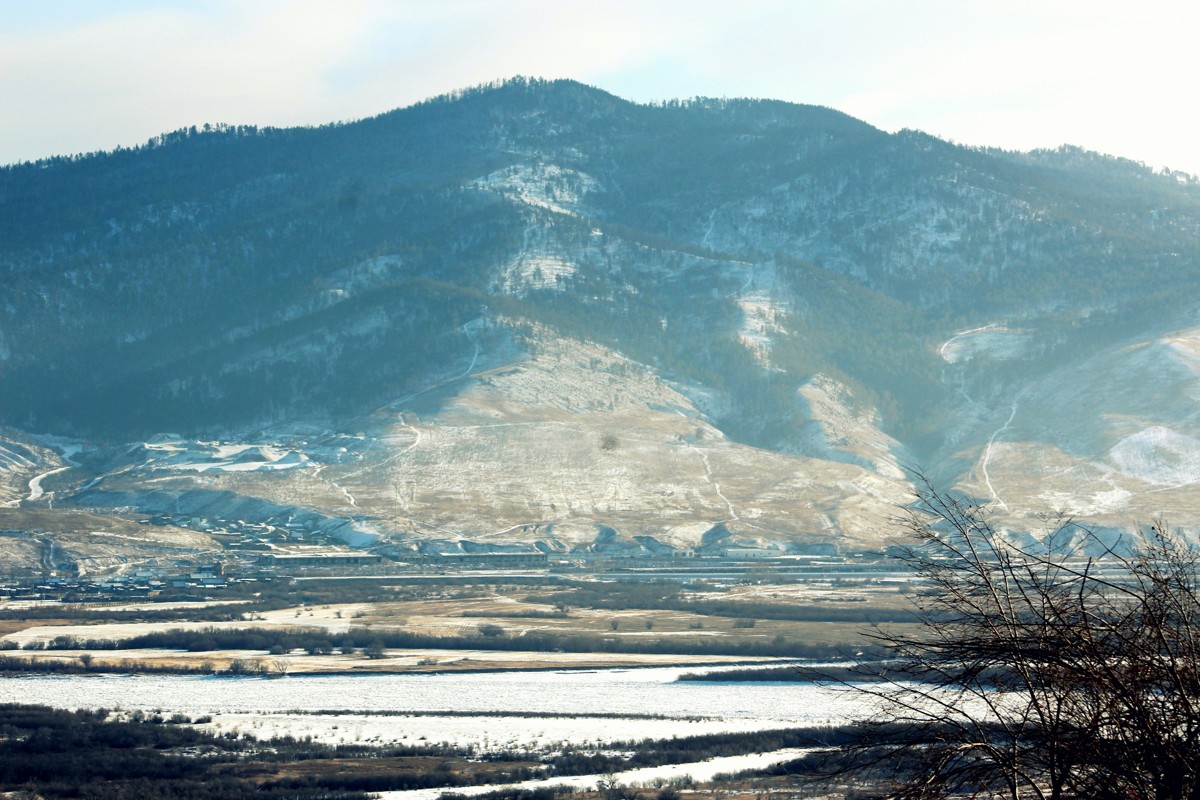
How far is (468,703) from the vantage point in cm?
9094

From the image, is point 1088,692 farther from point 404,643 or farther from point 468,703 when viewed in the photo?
point 404,643

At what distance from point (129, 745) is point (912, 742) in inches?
2581

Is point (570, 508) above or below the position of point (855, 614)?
above

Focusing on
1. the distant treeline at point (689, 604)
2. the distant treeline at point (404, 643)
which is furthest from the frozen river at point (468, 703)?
the distant treeline at point (689, 604)

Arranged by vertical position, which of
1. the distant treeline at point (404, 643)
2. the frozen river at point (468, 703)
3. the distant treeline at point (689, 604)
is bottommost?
the frozen river at point (468, 703)

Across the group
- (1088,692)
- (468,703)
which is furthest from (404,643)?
(1088,692)

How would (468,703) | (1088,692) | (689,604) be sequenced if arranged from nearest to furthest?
1. (1088,692)
2. (468,703)
3. (689,604)

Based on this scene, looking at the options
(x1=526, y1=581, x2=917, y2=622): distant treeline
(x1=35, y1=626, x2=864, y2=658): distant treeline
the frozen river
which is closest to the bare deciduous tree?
the frozen river

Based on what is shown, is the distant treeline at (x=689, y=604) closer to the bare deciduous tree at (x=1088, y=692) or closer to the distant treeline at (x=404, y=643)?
the distant treeline at (x=404, y=643)

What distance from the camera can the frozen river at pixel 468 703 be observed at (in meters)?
80.5

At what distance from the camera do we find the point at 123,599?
148250 millimetres

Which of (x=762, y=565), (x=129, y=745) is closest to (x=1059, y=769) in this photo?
(x=129, y=745)

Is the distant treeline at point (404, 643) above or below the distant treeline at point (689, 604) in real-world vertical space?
below

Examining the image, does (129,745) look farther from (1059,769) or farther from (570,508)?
(570,508)
